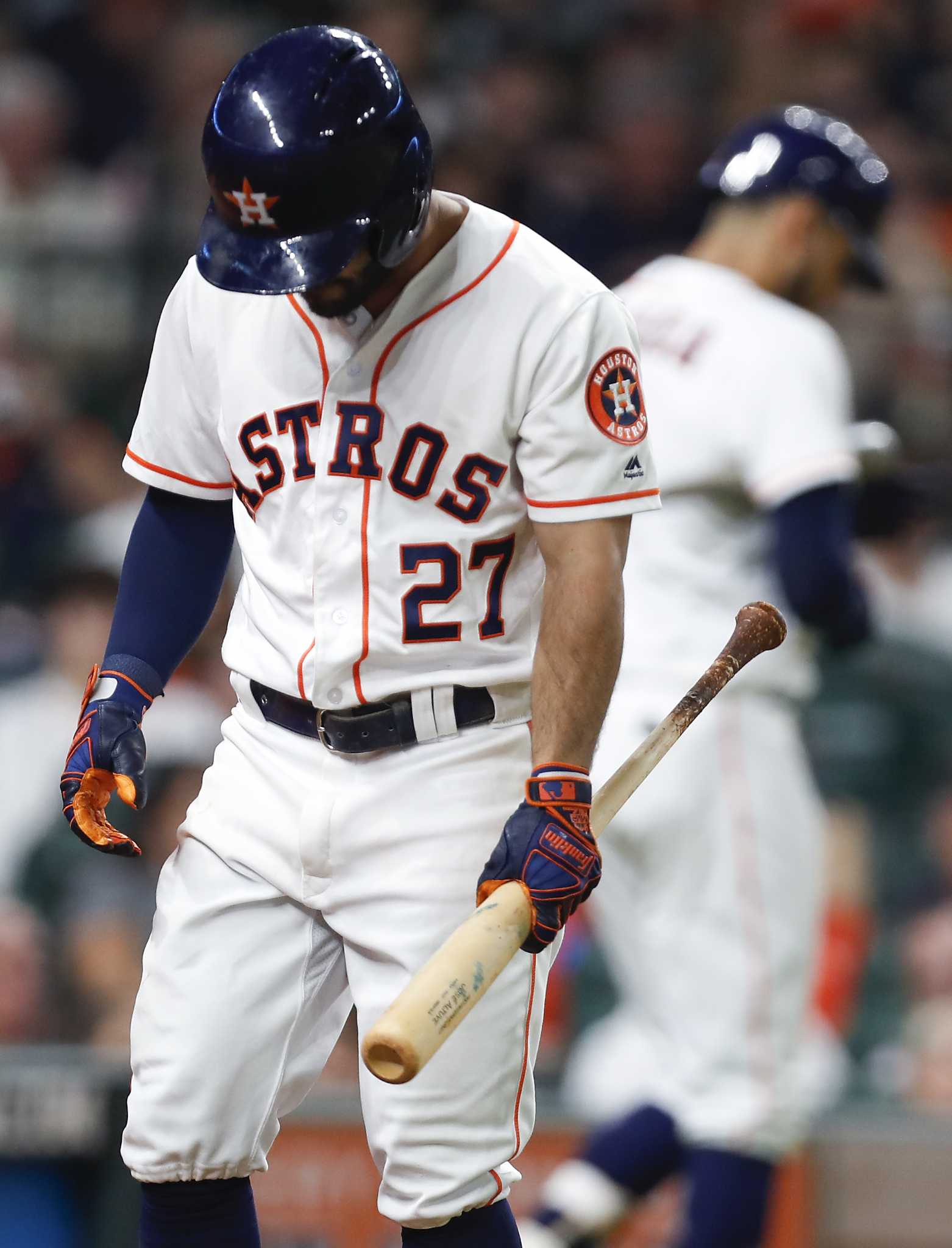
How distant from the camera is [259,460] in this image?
239 centimetres

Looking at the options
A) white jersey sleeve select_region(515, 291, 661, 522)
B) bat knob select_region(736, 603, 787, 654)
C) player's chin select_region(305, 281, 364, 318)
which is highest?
player's chin select_region(305, 281, 364, 318)

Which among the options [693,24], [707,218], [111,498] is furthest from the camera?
[693,24]

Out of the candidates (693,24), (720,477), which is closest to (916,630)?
(720,477)

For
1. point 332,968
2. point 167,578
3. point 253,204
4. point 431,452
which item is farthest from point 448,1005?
point 253,204

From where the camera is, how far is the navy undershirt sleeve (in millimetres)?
2594

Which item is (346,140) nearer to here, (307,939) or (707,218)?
(307,939)

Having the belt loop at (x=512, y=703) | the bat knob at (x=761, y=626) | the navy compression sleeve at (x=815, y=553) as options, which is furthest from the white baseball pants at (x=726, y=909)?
the belt loop at (x=512, y=703)

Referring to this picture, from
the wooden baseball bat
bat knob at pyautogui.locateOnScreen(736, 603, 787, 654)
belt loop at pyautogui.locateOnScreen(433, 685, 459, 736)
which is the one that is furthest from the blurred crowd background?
the wooden baseball bat

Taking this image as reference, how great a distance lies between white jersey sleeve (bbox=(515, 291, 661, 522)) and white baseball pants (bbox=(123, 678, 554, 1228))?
0.34m

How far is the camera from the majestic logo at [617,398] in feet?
7.54

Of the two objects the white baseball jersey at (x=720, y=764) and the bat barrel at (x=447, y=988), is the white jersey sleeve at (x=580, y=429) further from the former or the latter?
the white baseball jersey at (x=720, y=764)

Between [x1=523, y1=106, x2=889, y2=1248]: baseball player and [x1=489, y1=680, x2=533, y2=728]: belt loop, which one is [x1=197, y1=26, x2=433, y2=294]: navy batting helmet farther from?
[x1=523, y1=106, x2=889, y2=1248]: baseball player

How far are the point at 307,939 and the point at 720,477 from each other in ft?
4.68

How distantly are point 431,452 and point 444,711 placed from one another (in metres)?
0.33
